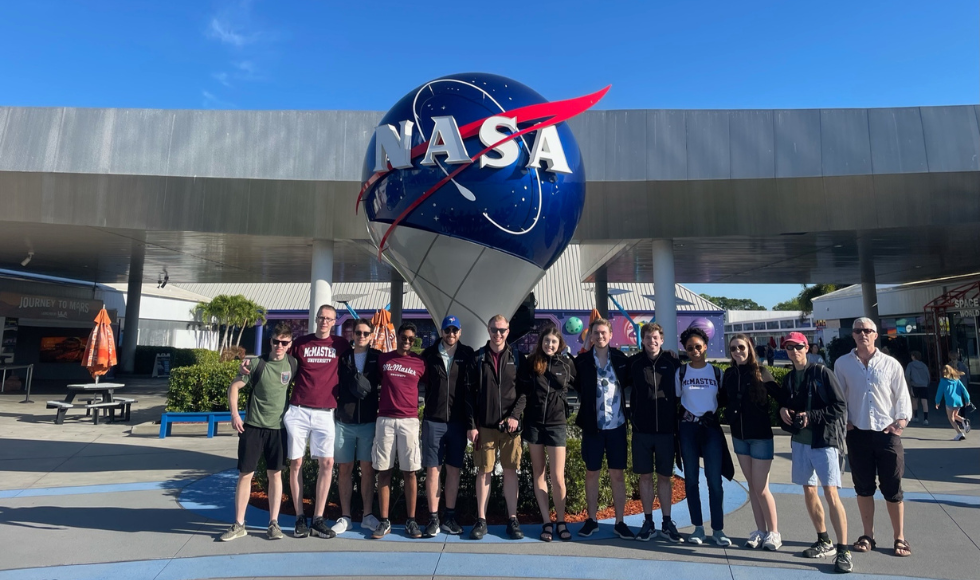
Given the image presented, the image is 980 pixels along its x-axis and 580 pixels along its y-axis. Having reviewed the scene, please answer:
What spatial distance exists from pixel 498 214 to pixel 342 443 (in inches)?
A: 106

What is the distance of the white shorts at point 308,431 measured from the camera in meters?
4.62

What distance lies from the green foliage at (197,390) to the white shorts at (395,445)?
7.59 metres

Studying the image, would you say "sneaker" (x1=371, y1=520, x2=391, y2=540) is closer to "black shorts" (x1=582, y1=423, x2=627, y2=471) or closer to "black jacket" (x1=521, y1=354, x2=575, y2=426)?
"black jacket" (x1=521, y1=354, x2=575, y2=426)

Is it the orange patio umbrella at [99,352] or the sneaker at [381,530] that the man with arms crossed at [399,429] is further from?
the orange patio umbrella at [99,352]

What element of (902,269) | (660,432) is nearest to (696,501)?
(660,432)

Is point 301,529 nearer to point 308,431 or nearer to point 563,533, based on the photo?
point 308,431

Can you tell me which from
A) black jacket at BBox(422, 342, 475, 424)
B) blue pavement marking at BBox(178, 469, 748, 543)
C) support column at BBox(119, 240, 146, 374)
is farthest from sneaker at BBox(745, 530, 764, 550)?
support column at BBox(119, 240, 146, 374)

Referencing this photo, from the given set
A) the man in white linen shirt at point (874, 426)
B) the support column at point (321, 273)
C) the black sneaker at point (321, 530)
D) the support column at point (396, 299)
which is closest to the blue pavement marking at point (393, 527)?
the black sneaker at point (321, 530)

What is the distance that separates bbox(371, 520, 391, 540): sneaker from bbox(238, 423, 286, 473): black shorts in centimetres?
95

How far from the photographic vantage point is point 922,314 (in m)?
23.0

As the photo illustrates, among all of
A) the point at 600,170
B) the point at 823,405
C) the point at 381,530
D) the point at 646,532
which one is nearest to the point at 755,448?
the point at 823,405

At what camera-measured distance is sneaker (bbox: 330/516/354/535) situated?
184 inches

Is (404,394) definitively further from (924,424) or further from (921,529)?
(924,424)

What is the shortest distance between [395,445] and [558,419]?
1374mm
